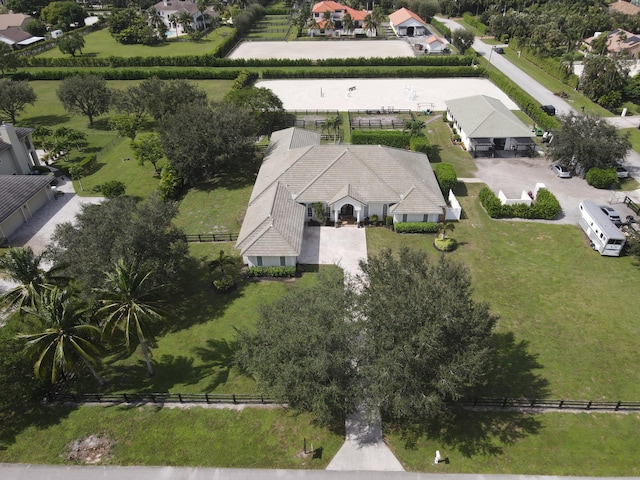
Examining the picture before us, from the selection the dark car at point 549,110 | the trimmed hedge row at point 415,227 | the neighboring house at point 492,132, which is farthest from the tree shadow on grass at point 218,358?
the dark car at point 549,110

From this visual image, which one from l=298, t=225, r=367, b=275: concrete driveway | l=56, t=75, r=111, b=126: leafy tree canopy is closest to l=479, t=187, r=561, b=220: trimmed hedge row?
l=298, t=225, r=367, b=275: concrete driveway

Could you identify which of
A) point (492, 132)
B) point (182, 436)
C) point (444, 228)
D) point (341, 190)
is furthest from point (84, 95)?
point (182, 436)

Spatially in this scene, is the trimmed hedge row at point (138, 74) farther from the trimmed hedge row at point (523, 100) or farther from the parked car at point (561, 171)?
the parked car at point (561, 171)

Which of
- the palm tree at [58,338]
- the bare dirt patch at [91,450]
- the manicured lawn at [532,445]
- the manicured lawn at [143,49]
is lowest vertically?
the manicured lawn at [532,445]

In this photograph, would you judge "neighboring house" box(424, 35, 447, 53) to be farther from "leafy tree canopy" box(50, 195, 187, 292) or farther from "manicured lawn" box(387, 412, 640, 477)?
"manicured lawn" box(387, 412, 640, 477)

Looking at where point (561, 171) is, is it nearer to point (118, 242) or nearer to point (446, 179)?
point (446, 179)

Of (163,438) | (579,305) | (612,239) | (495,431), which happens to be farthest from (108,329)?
(612,239)

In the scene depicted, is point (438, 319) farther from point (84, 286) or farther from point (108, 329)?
point (84, 286)
